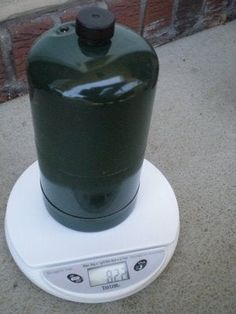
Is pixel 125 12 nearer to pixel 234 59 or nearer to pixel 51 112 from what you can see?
pixel 234 59

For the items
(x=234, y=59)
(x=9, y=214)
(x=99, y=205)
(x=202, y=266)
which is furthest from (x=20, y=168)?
(x=234, y=59)

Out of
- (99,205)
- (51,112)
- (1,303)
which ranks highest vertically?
(51,112)

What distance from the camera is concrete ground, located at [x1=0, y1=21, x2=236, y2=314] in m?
0.57

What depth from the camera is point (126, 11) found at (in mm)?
884

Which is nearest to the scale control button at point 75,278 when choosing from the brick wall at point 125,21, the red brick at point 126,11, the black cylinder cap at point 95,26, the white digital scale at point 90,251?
the white digital scale at point 90,251

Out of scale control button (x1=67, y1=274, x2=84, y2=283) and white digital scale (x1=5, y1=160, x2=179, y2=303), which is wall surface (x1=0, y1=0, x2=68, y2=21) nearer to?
white digital scale (x1=5, y1=160, x2=179, y2=303)

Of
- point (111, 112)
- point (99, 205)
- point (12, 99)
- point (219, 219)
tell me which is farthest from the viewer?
point (12, 99)

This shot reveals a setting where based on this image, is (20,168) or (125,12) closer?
(20,168)

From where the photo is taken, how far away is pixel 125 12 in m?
0.88

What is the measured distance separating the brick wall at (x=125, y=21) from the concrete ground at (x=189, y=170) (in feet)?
0.11

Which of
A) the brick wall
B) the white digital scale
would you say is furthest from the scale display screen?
the brick wall

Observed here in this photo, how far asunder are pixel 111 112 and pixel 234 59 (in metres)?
0.70

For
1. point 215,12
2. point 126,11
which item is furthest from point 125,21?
point 215,12

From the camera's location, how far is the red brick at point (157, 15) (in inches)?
36.2
